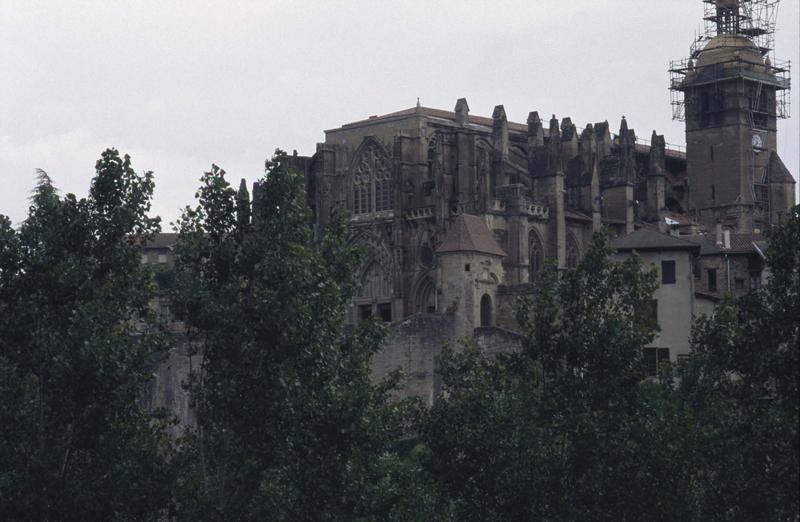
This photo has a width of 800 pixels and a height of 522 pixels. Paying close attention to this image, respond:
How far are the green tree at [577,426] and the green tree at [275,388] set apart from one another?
3237 millimetres

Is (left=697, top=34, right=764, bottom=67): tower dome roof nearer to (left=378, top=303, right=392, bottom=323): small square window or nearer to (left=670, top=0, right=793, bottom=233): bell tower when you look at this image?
(left=670, top=0, right=793, bottom=233): bell tower

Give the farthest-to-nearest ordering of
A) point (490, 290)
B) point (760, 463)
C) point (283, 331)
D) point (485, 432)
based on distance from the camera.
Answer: point (490, 290) → point (485, 432) → point (283, 331) → point (760, 463)

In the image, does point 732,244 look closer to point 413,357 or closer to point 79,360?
point 413,357

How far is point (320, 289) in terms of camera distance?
163 ft

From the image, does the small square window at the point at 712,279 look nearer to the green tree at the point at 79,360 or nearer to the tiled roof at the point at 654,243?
the tiled roof at the point at 654,243

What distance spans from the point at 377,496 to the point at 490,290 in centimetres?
3823

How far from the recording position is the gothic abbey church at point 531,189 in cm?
8862

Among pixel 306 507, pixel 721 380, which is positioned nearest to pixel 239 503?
pixel 306 507

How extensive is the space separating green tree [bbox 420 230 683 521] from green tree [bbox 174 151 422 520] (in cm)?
324

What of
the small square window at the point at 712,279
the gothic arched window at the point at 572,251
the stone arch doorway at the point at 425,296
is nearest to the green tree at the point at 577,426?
the small square window at the point at 712,279

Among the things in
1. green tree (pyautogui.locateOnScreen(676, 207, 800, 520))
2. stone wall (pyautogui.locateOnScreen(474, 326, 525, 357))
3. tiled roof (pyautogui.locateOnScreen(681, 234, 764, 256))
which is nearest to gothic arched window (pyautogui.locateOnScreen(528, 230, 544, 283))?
tiled roof (pyautogui.locateOnScreen(681, 234, 764, 256))

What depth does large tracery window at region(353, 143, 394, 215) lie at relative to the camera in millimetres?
108562

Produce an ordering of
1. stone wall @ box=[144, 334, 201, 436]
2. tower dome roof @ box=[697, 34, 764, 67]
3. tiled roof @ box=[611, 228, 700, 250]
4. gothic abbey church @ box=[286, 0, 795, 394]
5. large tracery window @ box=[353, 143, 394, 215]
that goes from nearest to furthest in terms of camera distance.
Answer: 1. tiled roof @ box=[611, 228, 700, 250]
2. stone wall @ box=[144, 334, 201, 436]
3. gothic abbey church @ box=[286, 0, 795, 394]
4. large tracery window @ box=[353, 143, 394, 215]
5. tower dome roof @ box=[697, 34, 764, 67]

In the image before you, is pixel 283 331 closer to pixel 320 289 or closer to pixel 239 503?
pixel 320 289
